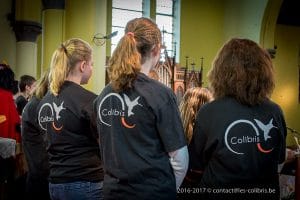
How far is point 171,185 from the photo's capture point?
1.90m

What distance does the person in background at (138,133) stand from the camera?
1.87 metres

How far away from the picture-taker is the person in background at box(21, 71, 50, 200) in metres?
2.65

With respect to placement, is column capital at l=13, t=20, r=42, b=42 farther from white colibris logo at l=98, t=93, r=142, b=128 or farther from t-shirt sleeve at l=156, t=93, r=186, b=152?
t-shirt sleeve at l=156, t=93, r=186, b=152

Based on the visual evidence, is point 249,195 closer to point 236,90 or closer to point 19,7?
point 236,90

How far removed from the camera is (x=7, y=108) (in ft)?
11.3

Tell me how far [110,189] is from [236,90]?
75cm

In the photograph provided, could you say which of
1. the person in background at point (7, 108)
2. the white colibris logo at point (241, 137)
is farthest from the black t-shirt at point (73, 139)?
the person in background at point (7, 108)

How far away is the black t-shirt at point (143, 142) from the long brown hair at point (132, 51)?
0.05 meters

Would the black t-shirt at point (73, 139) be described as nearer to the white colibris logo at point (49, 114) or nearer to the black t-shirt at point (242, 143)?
the white colibris logo at point (49, 114)

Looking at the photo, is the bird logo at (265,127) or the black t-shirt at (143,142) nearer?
the black t-shirt at (143,142)

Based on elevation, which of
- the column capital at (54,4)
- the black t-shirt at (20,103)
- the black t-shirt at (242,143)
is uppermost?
the column capital at (54,4)

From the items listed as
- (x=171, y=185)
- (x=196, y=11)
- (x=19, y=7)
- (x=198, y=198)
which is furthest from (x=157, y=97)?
(x=196, y=11)

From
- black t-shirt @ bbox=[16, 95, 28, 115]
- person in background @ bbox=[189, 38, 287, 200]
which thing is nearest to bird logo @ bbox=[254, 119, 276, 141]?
person in background @ bbox=[189, 38, 287, 200]

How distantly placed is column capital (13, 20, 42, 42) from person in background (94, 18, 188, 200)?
680 cm
